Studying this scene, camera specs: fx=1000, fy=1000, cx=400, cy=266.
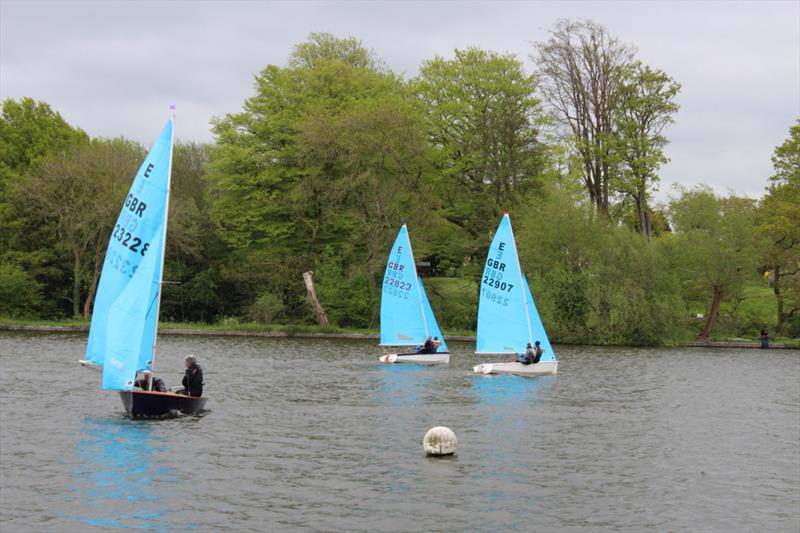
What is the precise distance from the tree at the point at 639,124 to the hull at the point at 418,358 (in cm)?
2600

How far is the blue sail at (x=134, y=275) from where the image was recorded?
2517 cm

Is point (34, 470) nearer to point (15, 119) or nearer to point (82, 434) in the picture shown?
point (82, 434)

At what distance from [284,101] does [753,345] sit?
35722 millimetres

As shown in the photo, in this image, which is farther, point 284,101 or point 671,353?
point 284,101

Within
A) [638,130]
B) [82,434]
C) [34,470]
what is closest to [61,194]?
[638,130]

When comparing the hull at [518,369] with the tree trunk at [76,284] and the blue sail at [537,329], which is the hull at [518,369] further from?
the tree trunk at [76,284]

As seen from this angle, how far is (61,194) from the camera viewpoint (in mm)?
65750

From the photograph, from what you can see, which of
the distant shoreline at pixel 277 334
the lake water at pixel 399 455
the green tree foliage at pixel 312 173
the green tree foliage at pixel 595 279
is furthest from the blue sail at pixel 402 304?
the green tree foliage at pixel 312 173

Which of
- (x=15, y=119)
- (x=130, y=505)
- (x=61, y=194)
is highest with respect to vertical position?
(x=15, y=119)

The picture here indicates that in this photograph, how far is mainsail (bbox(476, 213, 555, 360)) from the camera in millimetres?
42219

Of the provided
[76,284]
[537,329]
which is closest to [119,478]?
[537,329]

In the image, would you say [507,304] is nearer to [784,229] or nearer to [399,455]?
[399,455]

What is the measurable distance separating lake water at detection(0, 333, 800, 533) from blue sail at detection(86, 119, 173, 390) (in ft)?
5.93

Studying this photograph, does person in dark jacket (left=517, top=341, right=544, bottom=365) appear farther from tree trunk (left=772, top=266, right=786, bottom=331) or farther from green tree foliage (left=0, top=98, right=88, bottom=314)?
green tree foliage (left=0, top=98, right=88, bottom=314)
